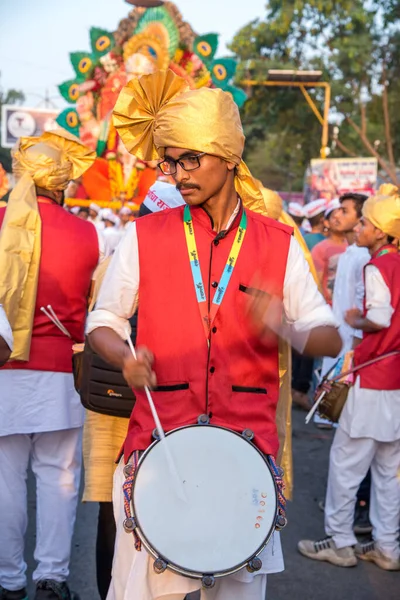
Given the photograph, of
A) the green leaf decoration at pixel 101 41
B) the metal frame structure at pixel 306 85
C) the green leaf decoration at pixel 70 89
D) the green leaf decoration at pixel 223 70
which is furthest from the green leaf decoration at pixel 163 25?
the green leaf decoration at pixel 70 89

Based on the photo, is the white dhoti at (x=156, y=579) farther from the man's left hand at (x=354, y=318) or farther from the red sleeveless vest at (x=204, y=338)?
the man's left hand at (x=354, y=318)

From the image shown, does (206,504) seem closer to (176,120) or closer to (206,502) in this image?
(206,502)

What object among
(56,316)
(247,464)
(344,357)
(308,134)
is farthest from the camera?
(308,134)

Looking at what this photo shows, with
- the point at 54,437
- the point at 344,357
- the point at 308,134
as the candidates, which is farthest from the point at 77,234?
the point at 308,134

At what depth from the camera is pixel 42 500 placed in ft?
14.5

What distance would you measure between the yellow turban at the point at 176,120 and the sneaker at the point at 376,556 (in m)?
3.00

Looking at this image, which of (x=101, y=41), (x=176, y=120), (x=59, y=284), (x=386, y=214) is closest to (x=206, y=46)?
(x=101, y=41)

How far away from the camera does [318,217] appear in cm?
1038

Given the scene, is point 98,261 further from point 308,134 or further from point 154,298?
point 308,134

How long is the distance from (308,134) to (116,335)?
24.6 meters

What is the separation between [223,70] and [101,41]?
157 inches

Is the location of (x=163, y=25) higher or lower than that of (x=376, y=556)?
higher

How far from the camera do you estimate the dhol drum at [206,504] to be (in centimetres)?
254

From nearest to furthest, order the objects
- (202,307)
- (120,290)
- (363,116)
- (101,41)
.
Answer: (202,307), (120,290), (363,116), (101,41)
